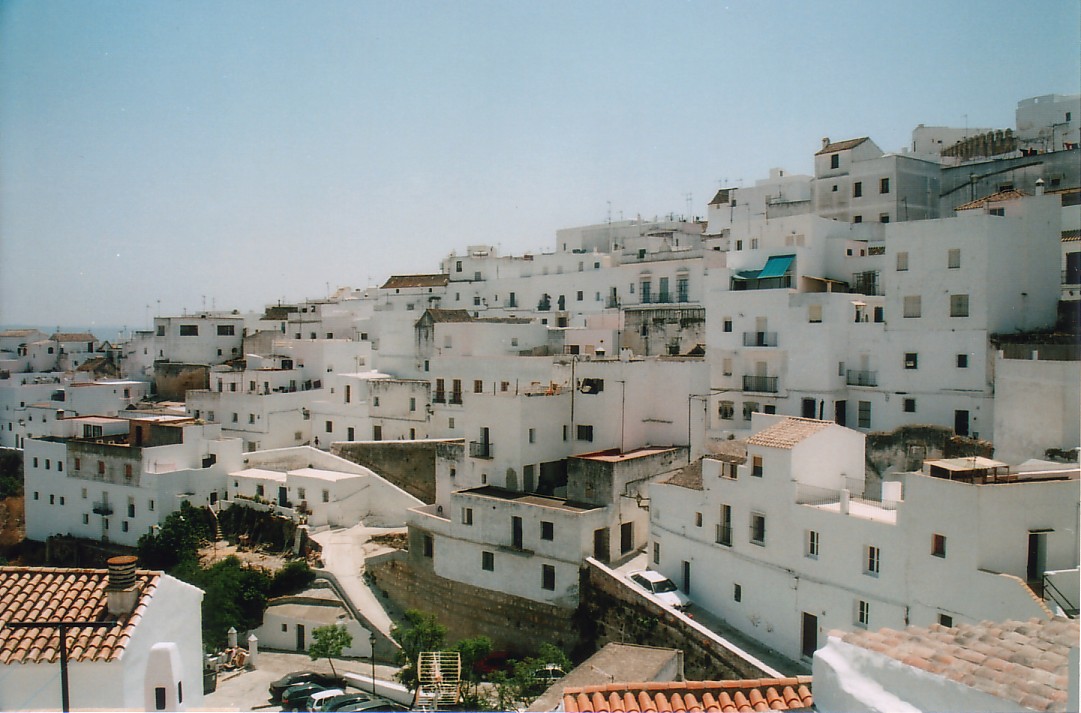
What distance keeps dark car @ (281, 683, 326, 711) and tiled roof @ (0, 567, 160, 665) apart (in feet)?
25.7

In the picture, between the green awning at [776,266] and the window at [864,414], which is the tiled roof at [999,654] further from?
the green awning at [776,266]

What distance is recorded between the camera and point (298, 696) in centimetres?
1491

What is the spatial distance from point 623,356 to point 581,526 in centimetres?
558

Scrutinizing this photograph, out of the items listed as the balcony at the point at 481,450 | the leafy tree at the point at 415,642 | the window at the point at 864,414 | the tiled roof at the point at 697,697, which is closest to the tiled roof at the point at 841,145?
the window at the point at 864,414

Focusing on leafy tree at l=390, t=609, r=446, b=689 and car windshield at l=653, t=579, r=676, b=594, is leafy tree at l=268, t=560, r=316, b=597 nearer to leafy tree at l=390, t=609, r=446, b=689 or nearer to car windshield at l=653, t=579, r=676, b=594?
leafy tree at l=390, t=609, r=446, b=689

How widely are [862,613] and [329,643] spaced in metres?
10.6

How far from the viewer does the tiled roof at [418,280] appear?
3662 centimetres

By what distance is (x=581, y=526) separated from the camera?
53.4 ft

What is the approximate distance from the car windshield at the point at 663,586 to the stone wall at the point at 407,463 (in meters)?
9.55

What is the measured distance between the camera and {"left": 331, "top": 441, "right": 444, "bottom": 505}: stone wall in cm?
2334

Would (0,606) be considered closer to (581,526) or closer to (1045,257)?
(581,526)

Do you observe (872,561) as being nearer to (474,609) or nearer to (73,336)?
(474,609)

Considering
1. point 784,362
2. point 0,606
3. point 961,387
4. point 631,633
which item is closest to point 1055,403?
point 961,387

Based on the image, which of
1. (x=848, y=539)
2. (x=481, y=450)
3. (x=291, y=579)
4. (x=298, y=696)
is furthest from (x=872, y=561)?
(x=291, y=579)
